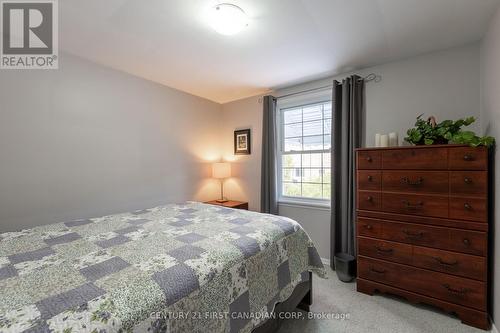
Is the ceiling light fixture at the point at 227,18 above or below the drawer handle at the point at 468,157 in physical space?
above

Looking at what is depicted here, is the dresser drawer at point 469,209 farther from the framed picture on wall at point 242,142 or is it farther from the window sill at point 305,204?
the framed picture on wall at point 242,142

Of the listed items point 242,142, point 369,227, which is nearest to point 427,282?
point 369,227

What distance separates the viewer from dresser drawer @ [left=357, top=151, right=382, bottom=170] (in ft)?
7.18

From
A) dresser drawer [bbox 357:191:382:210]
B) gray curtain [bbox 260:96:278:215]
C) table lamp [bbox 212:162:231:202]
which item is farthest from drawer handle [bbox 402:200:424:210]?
table lamp [bbox 212:162:231:202]

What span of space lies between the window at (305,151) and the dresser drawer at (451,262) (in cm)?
122

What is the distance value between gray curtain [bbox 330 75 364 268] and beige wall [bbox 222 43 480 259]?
0.15m

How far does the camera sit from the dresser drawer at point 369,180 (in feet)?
7.19

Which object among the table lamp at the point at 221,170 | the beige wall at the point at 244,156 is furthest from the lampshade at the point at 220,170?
the beige wall at the point at 244,156

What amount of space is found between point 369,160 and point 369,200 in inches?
15.5

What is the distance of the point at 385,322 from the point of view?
1863 millimetres

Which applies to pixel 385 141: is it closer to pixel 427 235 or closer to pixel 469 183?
pixel 469 183

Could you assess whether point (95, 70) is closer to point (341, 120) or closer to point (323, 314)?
point (341, 120)

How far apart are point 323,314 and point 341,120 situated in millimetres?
2087

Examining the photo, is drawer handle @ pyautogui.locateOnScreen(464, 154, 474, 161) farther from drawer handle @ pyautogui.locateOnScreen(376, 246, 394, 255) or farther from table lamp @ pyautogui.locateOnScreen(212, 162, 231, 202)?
table lamp @ pyautogui.locateOnScreen(212, 162, 231, 202)
